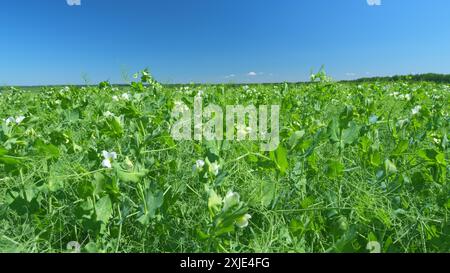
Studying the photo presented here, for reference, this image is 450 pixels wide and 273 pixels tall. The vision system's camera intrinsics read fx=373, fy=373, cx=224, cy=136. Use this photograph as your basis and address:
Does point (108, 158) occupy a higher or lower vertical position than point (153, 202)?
higher

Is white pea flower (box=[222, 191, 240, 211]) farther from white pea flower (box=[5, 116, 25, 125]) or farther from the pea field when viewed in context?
white pea flower (box=[5, 116, 25, 125])

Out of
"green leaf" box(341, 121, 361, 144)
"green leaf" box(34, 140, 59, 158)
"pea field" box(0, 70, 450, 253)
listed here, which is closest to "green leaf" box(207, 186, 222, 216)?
"pea field" box(0, 70, 450, 253)

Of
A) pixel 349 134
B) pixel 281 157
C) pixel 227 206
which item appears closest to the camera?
pixel 227 206

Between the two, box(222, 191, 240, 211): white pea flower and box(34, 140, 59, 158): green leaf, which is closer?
box(222, 191, 240, 211): white pea flower

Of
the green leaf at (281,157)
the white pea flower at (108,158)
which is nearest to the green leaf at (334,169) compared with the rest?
the green leaf at (281,157)

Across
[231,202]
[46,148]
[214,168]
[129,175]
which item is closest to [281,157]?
[214,168]

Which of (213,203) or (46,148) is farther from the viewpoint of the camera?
(46,148)

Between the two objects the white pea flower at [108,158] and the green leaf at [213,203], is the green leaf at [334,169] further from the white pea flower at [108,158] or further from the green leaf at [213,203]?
the white pea flower at [108,158]

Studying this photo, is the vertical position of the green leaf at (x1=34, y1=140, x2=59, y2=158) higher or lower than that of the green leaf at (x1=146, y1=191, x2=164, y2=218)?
higher

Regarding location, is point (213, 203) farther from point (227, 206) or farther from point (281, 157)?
point (281, 157)

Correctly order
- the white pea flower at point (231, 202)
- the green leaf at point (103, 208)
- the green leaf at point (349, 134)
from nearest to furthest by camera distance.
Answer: the white pea flower at point (231, 202), the green leaf at point (103, 208), the green leaf at point (349, 134)
